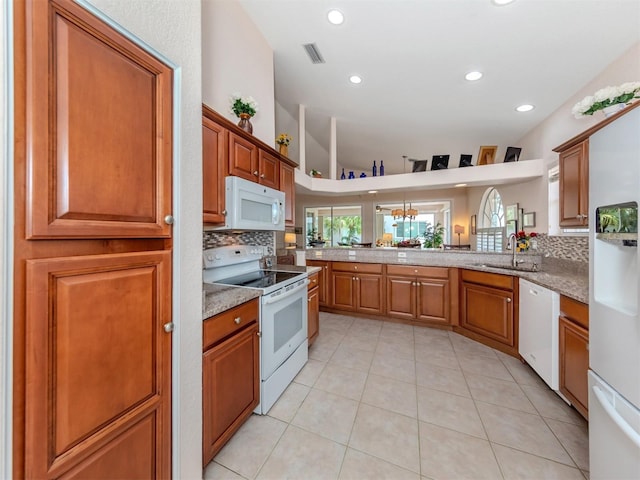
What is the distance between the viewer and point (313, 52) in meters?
2.44

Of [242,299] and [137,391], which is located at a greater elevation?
[242,299]

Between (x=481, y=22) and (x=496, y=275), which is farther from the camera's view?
(x=496, y=275)

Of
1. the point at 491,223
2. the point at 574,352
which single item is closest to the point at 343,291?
the point at 574,352

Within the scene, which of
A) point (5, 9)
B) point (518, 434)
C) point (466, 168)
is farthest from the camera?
point (466, 168)

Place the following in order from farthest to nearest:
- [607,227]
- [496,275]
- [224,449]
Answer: [496,275]
[224,449]
[607,227]

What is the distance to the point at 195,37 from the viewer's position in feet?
3.76

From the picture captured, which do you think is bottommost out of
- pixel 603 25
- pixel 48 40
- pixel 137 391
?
pixel 137 391

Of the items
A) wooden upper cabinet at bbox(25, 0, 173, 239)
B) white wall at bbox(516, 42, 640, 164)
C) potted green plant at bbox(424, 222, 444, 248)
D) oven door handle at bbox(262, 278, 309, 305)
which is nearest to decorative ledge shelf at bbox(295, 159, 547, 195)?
white wall at bbox(516, 42, 640, 164)

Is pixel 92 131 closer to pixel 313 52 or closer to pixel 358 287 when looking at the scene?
pixel 313 52

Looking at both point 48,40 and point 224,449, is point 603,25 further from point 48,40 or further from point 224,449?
point 224,449

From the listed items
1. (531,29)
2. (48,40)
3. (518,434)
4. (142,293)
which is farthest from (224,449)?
(531,29)

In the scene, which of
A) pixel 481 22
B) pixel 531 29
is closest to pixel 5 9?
pixel 481 22

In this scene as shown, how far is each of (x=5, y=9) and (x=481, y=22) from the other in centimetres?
273

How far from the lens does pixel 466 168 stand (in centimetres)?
349
